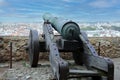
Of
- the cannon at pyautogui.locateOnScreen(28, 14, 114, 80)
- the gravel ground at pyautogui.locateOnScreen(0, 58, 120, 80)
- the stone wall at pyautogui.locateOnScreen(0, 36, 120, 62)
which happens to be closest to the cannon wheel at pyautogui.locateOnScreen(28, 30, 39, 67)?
the cannon at pyautogui.locateOnScreen(28, 14, 114, 80)

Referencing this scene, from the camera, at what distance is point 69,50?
648cm

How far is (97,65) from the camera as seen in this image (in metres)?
5.53

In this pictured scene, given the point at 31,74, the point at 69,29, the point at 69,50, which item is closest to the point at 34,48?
the point at 31,74

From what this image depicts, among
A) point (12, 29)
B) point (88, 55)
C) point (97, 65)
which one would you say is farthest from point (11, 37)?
point (97, 65)

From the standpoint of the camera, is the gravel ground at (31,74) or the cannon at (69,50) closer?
the cannon at (69,50)

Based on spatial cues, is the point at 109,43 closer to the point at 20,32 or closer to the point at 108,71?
Result: the point at 20,32

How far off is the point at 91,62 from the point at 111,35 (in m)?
4.14

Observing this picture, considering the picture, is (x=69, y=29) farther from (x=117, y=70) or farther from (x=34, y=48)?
(x=117, y=70)

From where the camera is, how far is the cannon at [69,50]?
5.17 metres

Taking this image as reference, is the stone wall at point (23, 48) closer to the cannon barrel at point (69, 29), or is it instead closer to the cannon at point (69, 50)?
the cannon at point (69, 50)

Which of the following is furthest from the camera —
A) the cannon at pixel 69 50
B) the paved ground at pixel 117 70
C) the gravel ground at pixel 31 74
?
the paved ground at pixel 117 70

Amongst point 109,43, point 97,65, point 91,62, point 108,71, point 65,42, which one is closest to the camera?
point 108,71

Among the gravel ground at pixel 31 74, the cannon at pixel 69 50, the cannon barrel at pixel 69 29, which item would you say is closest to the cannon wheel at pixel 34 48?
the cannon at pixel 69 50

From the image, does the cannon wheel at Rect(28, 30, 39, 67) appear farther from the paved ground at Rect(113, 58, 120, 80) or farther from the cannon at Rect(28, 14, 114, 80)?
the paved ground at Rect(113, 58, 120, 80)
